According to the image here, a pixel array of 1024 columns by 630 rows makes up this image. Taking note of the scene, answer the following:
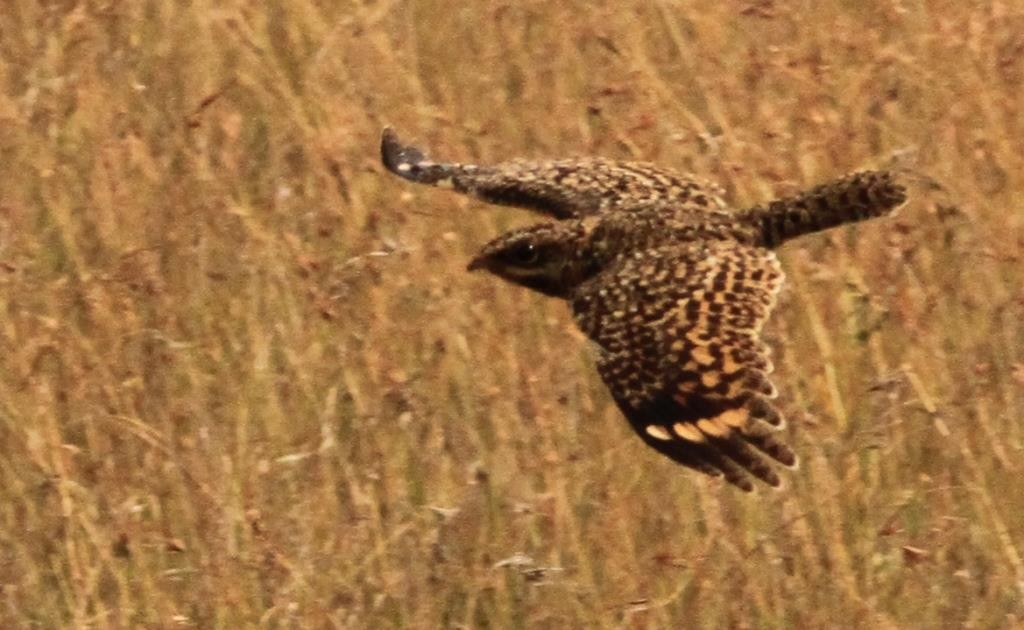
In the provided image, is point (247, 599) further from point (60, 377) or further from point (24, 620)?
point (60, 377)

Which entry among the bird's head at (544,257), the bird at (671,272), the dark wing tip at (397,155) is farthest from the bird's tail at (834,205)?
the dark wing tip at (397,155)

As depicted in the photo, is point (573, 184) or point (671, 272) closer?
point (671, 272)

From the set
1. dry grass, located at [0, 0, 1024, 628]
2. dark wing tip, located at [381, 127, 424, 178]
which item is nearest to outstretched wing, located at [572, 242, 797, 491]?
dry grass, located at [0, 0, 1024, 628]

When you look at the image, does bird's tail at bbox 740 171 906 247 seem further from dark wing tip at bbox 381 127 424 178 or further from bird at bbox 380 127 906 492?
dark wing tip at bbox 381 127 424 178

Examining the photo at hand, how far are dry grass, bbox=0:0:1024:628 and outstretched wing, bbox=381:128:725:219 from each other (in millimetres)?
107

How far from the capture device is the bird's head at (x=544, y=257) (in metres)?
4.42

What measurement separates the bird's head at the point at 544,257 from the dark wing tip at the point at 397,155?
0.54 metres

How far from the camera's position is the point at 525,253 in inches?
175

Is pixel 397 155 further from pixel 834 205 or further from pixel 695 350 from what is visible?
pixel 695 350

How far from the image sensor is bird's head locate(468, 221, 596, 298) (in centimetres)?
442

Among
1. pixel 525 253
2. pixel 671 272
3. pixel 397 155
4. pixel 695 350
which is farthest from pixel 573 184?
pixel 695 350

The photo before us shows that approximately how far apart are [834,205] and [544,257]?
50cm

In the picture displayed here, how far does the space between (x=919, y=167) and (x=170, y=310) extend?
1.48 m

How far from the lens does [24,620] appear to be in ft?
13.4
